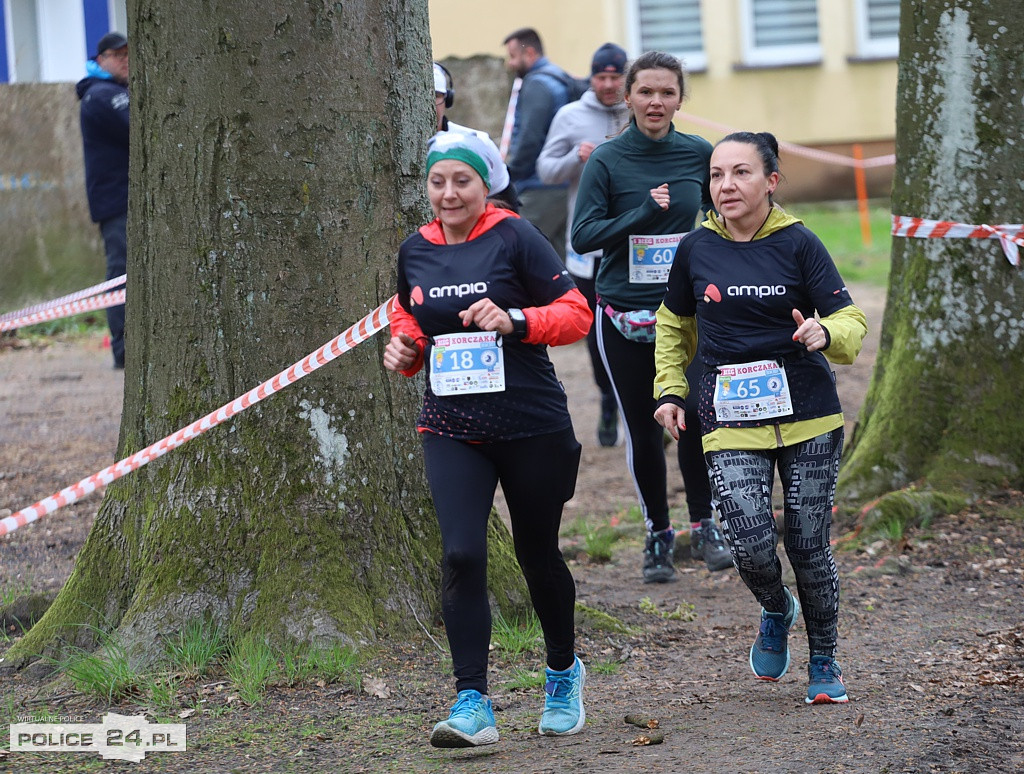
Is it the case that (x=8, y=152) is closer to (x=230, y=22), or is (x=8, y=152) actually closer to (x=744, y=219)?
(x=230, y=22)

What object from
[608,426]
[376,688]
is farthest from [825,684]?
[608,426]

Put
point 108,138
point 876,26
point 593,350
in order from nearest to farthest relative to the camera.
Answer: point 593,350 → point 108,138 → point 876,26

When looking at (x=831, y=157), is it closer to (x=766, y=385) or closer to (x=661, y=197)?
(x=661, y=197)

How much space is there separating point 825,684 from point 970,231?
2987 mm

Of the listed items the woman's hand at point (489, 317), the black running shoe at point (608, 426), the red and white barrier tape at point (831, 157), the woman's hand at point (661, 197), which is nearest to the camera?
the woman's hand at point (489, 317)

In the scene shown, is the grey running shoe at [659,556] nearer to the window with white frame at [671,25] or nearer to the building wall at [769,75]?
the building wall at [769,75]

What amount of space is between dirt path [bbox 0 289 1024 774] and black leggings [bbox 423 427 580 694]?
1.04 ft

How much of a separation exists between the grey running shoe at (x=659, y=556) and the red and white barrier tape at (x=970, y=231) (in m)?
1.93

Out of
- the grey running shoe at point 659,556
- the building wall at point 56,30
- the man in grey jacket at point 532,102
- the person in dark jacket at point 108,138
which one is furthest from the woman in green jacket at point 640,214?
the building wall at point 56,30

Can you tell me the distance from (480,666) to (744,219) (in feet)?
5.22

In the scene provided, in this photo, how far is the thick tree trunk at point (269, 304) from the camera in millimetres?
4883

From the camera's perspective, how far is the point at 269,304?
4.94 m

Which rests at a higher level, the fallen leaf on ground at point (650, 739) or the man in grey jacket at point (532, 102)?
the man in grey jacket at point (532, 102)

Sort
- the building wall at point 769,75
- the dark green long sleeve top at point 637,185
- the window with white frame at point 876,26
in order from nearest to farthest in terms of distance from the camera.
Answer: the dark green long sleeve top at point 637,185 → the building wall at point 769,75 → the window with white frame at point 876,26
